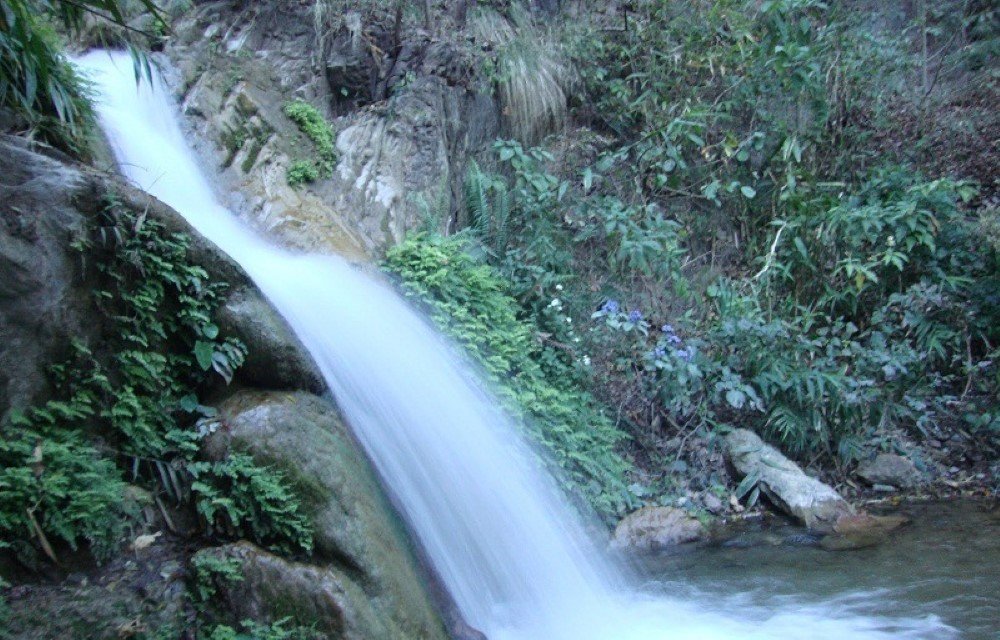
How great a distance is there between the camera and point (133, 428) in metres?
3.68

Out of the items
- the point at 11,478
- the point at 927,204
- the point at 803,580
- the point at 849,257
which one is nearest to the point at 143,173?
the point at 11,478

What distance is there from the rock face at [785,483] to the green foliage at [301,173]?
181 inches

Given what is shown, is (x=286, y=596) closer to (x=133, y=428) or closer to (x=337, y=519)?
(x=337, y=519)

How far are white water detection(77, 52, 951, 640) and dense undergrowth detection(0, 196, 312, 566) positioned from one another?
84 centimetres

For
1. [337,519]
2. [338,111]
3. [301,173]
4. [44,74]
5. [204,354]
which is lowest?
[337,519]

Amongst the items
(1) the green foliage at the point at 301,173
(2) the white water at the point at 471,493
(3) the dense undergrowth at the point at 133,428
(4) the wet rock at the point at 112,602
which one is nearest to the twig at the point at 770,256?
(2) the white water at the point at 471,493

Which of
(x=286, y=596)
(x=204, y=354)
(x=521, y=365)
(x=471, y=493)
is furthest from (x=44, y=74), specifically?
(x=521, y=365)

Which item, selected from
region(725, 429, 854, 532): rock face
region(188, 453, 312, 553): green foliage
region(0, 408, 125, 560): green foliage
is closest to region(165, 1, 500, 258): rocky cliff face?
region(188, 453, 312, 553): green foliage

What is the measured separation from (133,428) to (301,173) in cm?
388

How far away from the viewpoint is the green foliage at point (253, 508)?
355 centimetres

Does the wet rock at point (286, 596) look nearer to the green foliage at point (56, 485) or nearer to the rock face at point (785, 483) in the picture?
the green foliage at point (56, 485)

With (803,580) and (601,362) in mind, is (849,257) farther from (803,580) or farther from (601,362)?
(803,580)

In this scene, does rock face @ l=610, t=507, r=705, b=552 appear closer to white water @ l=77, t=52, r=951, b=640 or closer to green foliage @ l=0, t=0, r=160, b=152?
white water @ l=77, t=52, r=951, b=640

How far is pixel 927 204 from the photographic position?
27.3ft
